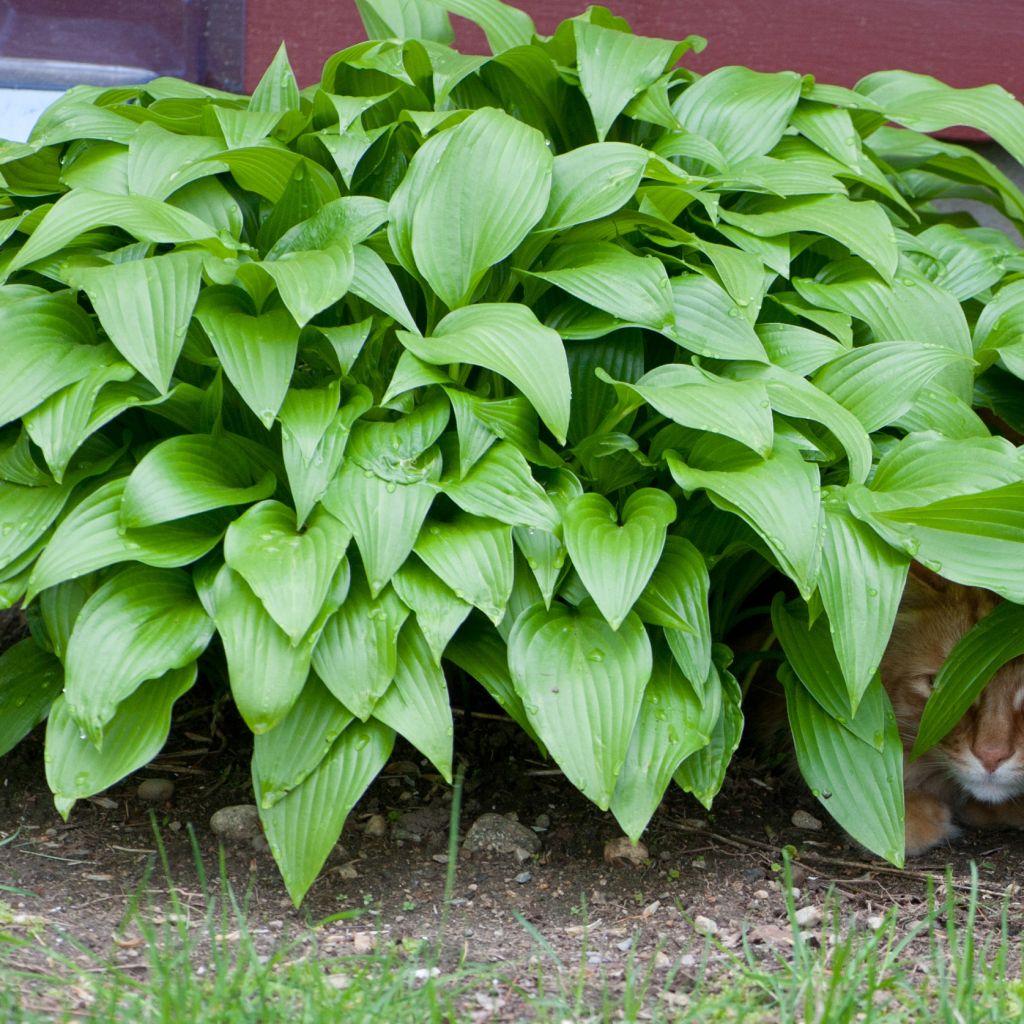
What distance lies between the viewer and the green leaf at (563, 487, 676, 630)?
195 cm

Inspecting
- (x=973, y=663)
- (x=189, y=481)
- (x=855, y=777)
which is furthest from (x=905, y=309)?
(x=189, y=481)

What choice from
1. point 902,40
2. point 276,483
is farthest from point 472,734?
point 902,40

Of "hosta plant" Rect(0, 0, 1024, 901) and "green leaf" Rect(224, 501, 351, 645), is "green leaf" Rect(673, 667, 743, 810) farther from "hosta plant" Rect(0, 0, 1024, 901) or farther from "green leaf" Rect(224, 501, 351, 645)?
"green leaf" Rect(224, 501, 351, 645)

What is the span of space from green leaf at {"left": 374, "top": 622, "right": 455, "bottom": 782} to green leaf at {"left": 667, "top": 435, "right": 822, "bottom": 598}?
0.51 meters

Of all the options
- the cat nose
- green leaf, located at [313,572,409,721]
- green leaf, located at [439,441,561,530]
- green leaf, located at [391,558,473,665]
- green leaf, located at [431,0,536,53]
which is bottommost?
the cat nose

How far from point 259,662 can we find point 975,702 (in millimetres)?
1387

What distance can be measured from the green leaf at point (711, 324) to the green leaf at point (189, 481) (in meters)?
0.79

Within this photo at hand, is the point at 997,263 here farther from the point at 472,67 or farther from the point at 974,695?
the point at 472,67

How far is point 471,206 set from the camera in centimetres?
222

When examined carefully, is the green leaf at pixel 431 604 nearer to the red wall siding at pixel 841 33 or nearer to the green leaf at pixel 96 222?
the green leaf at pixel 96 222

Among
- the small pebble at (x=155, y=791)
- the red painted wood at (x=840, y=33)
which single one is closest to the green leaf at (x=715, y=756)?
the small pebble at (x=155, y=791)

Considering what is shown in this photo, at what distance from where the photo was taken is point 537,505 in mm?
2057

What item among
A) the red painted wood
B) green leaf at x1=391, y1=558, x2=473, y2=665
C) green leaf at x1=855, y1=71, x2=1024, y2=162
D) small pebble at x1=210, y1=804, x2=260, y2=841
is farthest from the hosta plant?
the red painted wood

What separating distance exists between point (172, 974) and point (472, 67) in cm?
181
